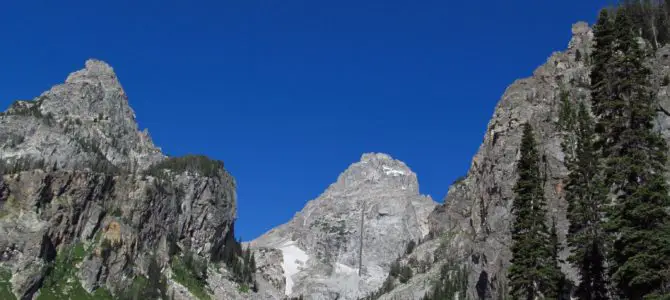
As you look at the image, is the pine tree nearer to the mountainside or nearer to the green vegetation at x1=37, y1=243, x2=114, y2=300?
the mountainside

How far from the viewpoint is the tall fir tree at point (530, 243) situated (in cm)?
5522

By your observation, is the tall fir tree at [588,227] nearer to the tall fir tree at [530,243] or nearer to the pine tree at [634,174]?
the tall fir tree at [530,243]

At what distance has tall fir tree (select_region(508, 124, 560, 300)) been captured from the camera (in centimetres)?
5522

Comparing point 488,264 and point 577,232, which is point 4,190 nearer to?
point 488,264

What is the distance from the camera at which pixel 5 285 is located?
17100 cm

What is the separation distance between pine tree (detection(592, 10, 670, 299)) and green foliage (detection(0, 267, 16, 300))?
16514cm

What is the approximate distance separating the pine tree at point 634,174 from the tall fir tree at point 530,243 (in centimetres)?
1208

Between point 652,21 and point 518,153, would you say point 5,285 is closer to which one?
point 518,153

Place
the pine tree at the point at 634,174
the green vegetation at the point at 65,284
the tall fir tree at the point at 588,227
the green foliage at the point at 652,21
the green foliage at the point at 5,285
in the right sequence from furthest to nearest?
the green vegetation at the point at 65,284 < the green foliage at the point at 5,285 < the green foliage at the point at 652,21 < the tall fir tree at the point at 588,227 < the pine tree at the point at 634,174

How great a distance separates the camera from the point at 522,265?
56312mm

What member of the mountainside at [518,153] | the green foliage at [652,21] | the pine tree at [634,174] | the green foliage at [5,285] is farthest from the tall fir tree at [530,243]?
the green foliage at [5,285]

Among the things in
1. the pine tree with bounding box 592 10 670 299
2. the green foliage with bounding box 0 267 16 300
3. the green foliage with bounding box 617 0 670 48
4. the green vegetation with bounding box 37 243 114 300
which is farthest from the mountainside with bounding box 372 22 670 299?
the green foliage with bounding box 0 267 16 300

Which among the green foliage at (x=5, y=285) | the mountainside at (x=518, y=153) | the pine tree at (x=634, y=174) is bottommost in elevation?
the pine tree at (x=634, y=174)

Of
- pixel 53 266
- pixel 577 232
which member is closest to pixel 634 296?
pixel 577 232
